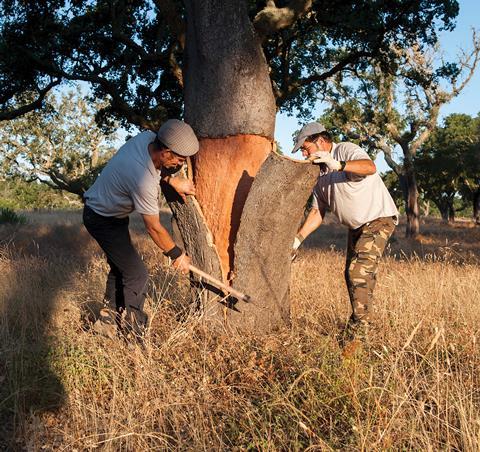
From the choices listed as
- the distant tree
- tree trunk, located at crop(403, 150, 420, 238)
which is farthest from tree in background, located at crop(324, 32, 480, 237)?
the distant tree

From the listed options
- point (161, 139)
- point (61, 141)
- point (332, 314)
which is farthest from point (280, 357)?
point (61, 141)

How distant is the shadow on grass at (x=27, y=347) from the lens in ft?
11.1

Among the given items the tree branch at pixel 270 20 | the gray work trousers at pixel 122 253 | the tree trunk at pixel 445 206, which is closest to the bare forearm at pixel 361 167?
the tree branch at pixel 270 20

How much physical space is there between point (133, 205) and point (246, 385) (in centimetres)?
206

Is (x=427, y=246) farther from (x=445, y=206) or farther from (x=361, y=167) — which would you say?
(x=445, y=206)

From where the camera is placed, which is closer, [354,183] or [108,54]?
[354,183]

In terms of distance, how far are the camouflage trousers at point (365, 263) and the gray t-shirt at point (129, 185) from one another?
6.00 ft

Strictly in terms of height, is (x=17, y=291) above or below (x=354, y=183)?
below

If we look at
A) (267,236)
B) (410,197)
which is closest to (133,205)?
(267,236)

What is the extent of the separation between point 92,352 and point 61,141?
31.6 meters

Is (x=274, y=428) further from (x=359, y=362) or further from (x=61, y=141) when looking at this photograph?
(x=61, y=141)

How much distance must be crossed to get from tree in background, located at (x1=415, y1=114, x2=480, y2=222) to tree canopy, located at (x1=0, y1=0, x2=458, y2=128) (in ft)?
85.6

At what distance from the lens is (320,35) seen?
11195mm

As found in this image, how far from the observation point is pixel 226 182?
4.68 metres
